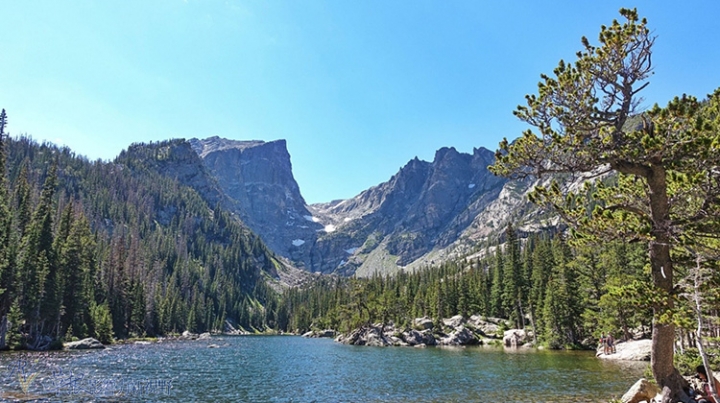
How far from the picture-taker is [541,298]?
81.1 meters

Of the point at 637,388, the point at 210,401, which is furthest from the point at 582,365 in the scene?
the point at 210,401

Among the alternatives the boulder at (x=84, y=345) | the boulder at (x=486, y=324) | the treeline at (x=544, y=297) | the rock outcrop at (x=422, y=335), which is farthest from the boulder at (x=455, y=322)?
the boulder at (x=84, y=345)

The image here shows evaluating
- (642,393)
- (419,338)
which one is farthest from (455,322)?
(642,393)

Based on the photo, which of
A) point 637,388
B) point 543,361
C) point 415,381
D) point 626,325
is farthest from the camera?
point 626,325

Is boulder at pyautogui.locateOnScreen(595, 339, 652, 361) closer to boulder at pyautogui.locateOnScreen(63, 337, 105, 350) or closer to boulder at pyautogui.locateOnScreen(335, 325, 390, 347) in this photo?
boulder at pyautogui.locateOnScreen(335, 325, 390, 347)

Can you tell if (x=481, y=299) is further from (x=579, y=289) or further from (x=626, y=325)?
(x=626, y=325)

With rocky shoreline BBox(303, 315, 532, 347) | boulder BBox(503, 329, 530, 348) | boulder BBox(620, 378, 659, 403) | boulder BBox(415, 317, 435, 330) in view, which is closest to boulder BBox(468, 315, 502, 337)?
rocky shoreline BBox(303, 315, 532, 347)

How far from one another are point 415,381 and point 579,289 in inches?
1900

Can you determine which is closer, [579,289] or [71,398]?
[71,398]

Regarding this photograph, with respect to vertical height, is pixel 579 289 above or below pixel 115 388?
above

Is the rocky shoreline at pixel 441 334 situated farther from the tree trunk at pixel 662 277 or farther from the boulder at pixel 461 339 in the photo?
the tree trunk at pixel 662 277

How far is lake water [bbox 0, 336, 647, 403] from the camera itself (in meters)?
27.6

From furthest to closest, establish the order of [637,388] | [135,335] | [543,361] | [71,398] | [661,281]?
[135,335] → [543,361] → [71,398] → [637,388] → [661,281]

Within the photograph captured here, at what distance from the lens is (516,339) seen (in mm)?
78688
